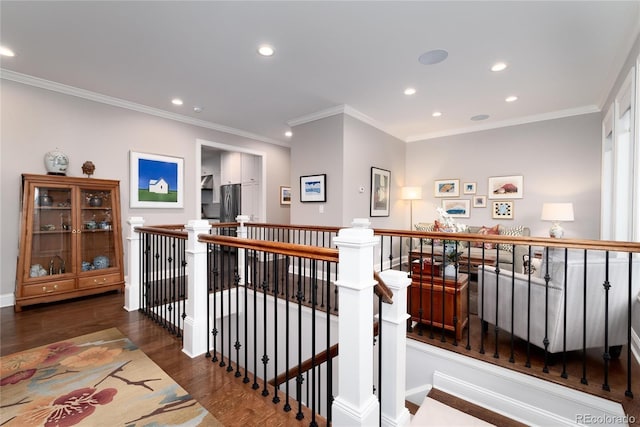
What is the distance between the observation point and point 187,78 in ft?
11.3

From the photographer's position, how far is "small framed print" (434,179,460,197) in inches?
228

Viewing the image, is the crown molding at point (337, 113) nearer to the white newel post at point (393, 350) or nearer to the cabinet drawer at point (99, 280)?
the white newel post at point (393, 350)

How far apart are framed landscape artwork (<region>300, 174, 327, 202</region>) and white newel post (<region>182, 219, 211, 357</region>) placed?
2.67 metres

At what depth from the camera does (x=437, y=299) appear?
2.66m

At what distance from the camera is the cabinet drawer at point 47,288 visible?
10.4 ft

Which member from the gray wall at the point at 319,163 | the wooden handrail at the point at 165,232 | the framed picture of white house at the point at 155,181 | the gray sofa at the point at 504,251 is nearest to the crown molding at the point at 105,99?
the framed picture of white house at the point at 155,181

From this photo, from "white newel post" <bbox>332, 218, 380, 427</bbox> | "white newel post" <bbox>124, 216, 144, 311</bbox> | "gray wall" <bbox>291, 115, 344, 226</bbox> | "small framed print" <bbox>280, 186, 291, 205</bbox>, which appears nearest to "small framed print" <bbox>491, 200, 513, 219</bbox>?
"gray wall" <bbox>291, 115, 344, 226</bbox>

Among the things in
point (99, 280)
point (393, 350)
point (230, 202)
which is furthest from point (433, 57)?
point (230, 202)

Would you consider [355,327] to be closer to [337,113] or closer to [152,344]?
[152,344]

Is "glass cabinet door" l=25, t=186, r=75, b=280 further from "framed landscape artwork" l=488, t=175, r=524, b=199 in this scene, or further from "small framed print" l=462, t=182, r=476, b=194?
"framed landscape artwork" l=488, t=175, r=524, b=199

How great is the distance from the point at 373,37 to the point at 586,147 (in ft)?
14.3

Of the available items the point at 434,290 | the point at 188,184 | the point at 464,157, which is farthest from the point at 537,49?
the point at 188,184

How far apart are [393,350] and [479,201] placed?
4.97 metres

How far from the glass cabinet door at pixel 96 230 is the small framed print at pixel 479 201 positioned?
6247 mm
